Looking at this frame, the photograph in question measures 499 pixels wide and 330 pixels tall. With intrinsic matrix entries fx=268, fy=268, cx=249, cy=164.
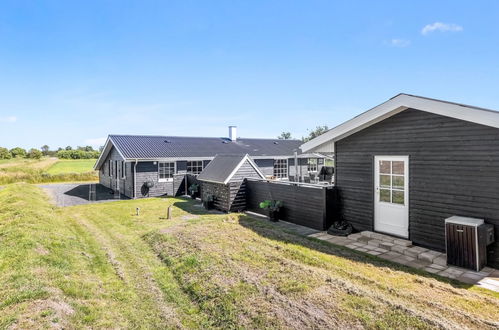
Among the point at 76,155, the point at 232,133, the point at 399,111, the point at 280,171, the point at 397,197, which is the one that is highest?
the point at 232,133

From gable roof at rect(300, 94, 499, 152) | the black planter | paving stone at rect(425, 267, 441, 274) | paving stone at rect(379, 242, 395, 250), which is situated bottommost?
paving stone at rect(425, 267, 441, 274)

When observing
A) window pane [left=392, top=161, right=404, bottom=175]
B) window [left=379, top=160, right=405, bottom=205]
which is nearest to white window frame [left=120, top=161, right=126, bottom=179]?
window [left=379, top=160, right=405, bottom=205]

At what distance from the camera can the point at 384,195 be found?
690 cm

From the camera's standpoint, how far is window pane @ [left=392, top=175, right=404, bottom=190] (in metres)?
6.50

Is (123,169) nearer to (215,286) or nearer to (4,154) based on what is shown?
(215,286)

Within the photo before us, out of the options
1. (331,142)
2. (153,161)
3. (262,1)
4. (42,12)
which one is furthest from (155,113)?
(331,142)

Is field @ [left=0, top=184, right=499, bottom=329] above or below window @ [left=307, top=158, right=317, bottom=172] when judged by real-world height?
below

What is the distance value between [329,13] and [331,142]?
20.6 feet

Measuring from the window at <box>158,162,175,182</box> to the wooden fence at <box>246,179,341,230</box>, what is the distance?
312 inches

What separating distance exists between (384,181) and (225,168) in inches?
232

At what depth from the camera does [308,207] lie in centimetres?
807

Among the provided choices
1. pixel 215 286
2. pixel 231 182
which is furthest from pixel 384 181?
pixel 231 182

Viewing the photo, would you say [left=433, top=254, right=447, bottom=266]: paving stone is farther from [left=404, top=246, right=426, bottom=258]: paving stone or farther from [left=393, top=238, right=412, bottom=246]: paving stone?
[left=393, top=238, right=412, bottom=246]: paving stone

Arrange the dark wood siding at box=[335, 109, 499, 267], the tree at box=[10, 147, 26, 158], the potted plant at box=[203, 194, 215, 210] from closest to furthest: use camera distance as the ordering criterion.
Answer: the dark wood siding at box=[335, 109, 499, 267]
the potted plant at box=[203, 194, 215, 210]
the tree at box=[10, 147, 26, 158]
